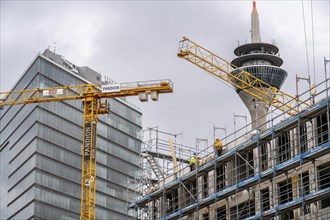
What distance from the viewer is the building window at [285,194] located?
5096 cm

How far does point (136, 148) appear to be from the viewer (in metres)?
176

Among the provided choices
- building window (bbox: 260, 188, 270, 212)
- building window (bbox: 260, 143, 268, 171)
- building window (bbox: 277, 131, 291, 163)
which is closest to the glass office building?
building window (bbox: 260, 143, 268, 171)

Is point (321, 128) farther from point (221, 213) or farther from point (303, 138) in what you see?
point (221, 213)

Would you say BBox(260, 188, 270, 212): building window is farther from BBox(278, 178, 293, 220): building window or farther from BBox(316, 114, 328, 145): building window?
BBox(316, 114, 328, 145): building window

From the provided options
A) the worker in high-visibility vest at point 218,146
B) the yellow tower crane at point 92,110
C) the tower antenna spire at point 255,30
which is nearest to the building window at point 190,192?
the worker in high-visibility vest at point 218,146


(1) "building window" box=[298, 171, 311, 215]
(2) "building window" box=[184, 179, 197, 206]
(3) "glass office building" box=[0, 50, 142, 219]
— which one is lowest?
(1) "building window" box=[298, 171, 311, 215]

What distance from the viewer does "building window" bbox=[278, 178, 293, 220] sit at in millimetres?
50956

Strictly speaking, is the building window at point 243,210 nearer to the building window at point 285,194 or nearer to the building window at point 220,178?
the building window at point 285,194

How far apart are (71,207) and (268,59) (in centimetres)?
4961

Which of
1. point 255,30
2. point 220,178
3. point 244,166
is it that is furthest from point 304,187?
point 255,30

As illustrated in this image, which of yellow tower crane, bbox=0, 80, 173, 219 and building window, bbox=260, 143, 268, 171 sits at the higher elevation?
yellow tower crane, bbox=0, 80, 173, 219

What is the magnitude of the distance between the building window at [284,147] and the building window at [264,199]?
2354 mm

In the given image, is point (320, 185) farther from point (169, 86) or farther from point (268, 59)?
point (268, 59)

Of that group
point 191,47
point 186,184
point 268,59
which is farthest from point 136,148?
point 186,184
